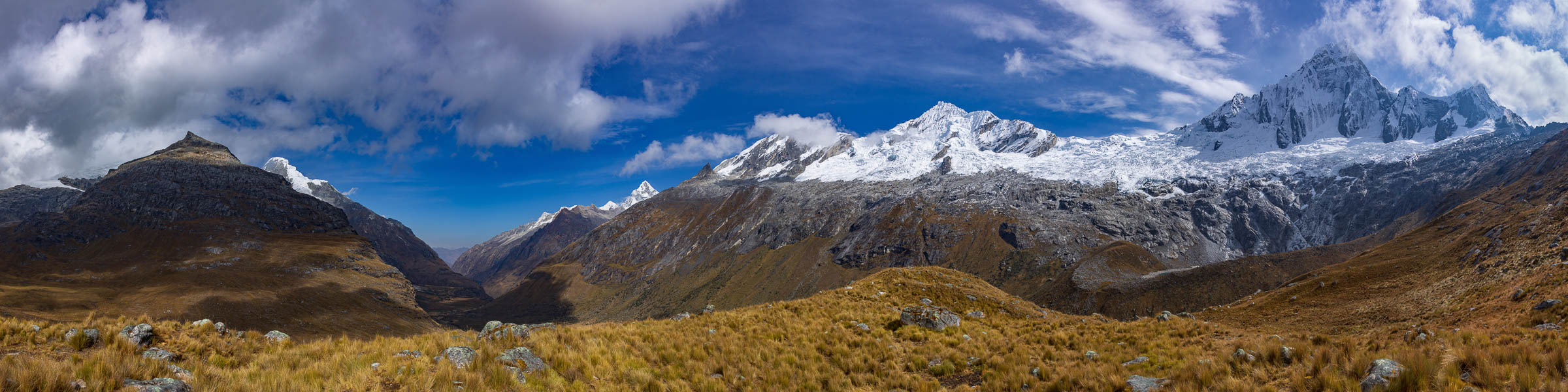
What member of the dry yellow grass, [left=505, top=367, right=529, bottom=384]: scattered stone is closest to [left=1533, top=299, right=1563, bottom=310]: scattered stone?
the dry yellow grass

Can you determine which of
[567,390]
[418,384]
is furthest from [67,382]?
[567,390]

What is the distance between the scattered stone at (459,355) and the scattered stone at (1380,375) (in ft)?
61.8

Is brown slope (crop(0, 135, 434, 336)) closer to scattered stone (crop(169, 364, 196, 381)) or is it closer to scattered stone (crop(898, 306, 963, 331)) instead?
scattered stone (crop(169, 364, 196, 381))

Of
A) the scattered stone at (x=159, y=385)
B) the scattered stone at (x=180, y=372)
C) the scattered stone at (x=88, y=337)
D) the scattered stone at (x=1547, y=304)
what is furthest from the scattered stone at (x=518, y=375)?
the scattered stone at (x=1547, y=304)

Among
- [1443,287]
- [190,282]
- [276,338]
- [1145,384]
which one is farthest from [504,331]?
[190,282]

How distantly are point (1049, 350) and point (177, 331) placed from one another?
2663 centimetres

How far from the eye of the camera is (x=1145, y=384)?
1286 centimetres

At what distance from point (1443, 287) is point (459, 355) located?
223 feet

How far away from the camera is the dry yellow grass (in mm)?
9836

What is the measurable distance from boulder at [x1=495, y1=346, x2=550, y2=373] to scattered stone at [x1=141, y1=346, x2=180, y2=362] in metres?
6.63

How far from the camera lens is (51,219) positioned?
7761 inches

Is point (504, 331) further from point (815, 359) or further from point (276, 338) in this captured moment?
point (815, 359)

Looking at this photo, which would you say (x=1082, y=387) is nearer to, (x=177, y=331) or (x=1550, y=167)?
(x=177, y=331)

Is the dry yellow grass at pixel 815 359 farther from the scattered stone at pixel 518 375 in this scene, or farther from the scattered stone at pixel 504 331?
the scattered stone at pixel 504 331
